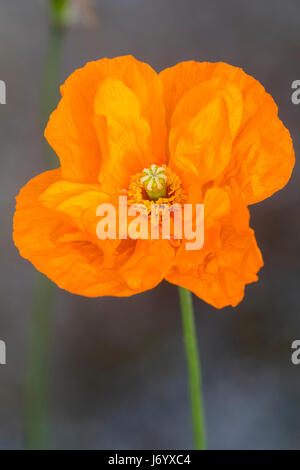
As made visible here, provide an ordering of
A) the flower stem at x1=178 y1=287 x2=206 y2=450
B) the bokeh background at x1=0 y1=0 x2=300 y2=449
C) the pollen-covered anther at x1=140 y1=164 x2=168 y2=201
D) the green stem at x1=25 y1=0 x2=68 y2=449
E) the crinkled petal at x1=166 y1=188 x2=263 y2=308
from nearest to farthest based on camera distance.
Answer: the crinkled petal at x1=166 y1=188 x2=263 y2=308 → the flower stem at x1=178 y1=287 x2=206 y2=450 → the pollen-covered anther at x1=140 y1=164 x2=168 y2=201 → the green stem at x1=25 y1=0 x2=68 y2=449 → the bokeh background at x1=0 y1=0 x2=300 y2=449

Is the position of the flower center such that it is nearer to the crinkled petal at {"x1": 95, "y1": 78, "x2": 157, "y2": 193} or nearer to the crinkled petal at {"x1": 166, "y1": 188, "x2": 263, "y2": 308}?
the crinkled petal at {"x1": 95, "y1": 78, "x2": 157, "y2": 193}

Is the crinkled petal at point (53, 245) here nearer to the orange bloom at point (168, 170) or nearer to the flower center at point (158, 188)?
the orange bloom at point (168, 170)

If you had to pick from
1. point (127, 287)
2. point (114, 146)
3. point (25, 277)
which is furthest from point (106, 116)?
point (25, 277)

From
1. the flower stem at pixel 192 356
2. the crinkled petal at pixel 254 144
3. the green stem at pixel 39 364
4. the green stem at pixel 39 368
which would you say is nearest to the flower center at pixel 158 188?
the crinkled petal at pixel 254 144

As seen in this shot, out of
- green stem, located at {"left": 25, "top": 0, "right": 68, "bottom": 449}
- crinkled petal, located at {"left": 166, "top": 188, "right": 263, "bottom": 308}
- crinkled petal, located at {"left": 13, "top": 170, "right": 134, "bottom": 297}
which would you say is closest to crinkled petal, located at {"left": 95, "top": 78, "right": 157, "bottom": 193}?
crinkled petal, located at {"left": 13, "top": 170, "right": 134, "bottom": 297}

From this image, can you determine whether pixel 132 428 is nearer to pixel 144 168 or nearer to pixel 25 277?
pixel 25 277
